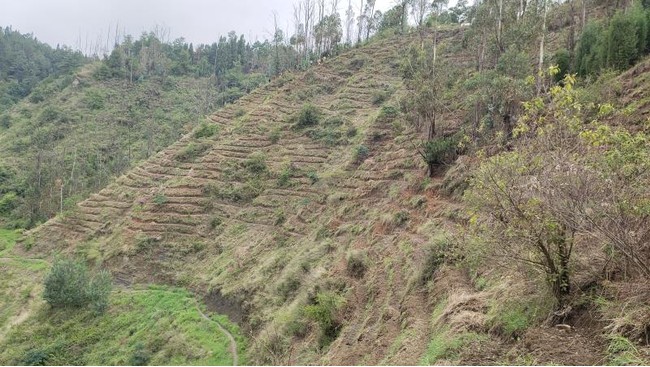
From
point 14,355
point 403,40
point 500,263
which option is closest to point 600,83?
point 500,263

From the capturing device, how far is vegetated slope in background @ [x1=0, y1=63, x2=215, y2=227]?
50.2m

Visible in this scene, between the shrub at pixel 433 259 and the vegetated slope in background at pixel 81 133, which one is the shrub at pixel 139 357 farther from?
the vegetated slope in background at pixel 81 133

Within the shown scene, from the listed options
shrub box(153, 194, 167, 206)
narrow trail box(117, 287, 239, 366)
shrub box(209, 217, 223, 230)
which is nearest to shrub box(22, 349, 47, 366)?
narrow trail box(117, 287, 239, 366)

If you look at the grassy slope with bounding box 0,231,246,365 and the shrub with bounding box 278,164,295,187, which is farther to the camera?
the shrub with bounding box 278,164,295,187

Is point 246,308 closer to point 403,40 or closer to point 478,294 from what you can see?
point 478,294

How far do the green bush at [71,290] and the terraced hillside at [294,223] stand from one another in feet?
9.75

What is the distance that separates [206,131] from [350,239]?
81.4 ft

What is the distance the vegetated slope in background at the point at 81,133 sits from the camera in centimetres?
5022

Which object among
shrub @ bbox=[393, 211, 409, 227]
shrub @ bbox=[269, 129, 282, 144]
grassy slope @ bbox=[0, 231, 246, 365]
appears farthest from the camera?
shrub @ bbox=[269, 129, 282, 144]

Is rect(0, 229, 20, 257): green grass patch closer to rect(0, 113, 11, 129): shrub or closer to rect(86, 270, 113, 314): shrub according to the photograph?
rect(86, 270, 113, 314): shrub

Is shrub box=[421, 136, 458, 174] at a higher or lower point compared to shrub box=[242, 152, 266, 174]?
higher

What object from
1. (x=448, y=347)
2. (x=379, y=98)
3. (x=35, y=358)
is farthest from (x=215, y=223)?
(x=448, y=347)

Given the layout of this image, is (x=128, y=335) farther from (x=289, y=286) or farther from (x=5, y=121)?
(x=5, y=121)

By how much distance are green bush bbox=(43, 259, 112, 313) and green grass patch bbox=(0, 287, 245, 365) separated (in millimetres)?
466
